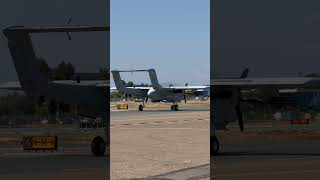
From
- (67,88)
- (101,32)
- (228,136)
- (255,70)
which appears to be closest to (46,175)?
(67,88)

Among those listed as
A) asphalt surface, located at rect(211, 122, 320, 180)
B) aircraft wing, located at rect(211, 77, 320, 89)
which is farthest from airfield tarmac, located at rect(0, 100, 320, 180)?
aircraft wing, located at rect(211, 77, 320, 89)

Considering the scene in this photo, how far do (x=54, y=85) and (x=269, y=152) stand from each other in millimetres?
2285

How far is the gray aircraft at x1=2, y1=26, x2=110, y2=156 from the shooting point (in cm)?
533

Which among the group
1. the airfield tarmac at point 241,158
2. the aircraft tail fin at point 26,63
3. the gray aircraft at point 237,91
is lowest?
the airfield tarmac at point 241,158

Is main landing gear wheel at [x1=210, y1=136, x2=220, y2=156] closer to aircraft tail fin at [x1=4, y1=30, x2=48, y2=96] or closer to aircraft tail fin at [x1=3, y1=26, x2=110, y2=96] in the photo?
aircraft tail fin at [x1=3, y1=26, x2=110, y2=96]

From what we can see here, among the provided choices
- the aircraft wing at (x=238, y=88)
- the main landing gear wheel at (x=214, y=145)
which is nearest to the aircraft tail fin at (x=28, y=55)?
the aircraft wing at (x=238, y=88)

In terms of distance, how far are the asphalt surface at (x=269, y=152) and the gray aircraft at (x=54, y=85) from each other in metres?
1.25

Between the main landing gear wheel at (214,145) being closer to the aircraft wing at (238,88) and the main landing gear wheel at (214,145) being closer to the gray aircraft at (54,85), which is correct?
the aircraft wing at (238,88)

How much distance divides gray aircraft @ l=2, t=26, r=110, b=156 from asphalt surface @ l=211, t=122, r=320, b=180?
125 centimetres

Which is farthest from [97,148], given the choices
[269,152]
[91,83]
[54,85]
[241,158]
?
[269,152]

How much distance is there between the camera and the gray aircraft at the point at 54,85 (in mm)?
5332

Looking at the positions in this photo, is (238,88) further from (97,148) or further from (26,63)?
(26,63)

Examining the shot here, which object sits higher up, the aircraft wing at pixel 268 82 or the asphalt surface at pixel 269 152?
the aircraft wing at pixel 268 82

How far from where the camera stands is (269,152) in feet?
18.5
